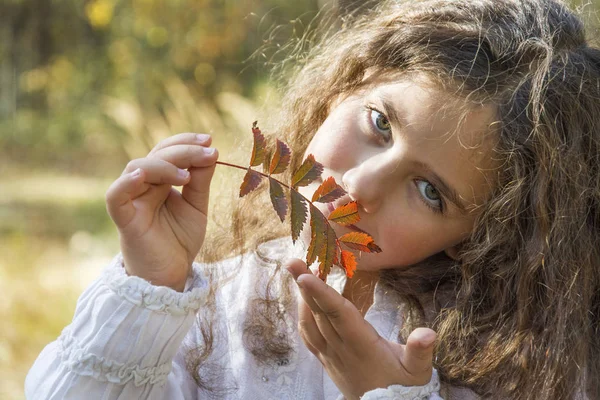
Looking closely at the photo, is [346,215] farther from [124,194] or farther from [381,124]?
[124,194]

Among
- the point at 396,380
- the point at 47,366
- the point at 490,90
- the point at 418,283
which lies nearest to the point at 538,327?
the point at 418,283

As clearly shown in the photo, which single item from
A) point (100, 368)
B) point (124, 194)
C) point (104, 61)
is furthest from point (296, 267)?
point (104, 61)

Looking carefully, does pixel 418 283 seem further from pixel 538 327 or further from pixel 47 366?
pixel 47 366

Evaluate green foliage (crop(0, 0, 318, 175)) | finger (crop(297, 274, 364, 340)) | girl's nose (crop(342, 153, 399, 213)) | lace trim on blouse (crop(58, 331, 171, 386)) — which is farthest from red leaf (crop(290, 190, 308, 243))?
green foliage (crop(0, 0, 318, 175))

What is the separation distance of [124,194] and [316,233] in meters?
0.45

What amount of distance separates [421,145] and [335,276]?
22.4 inches

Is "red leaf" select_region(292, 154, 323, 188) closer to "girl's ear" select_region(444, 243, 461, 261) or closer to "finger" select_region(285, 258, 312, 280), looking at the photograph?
"finger" select_region(285, 258, 312, 280)

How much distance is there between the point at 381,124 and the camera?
5.88ft

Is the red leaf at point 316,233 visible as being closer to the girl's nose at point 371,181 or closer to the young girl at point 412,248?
the young girl at point 412,248

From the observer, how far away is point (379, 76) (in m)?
1.92

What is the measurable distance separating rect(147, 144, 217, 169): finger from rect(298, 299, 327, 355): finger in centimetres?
39

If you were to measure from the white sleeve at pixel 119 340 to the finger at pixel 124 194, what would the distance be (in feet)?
0.51

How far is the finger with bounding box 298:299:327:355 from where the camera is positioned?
1.69m

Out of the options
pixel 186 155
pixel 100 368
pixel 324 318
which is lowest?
pixel 324 318
